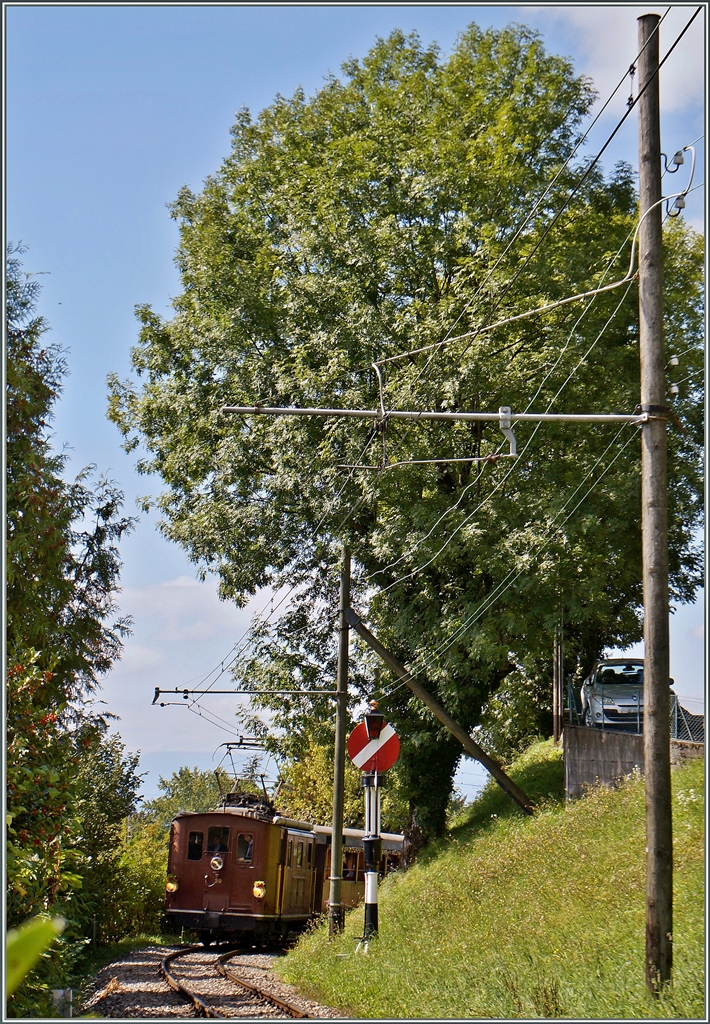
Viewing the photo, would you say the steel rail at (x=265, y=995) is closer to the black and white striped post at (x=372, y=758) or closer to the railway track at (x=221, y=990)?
the railway track at (x=221, y=990)

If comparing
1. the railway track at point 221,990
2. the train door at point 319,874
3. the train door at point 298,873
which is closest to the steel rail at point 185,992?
the railway track at point 221,990

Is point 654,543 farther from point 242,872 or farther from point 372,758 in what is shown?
point 242,872

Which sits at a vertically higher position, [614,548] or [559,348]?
[559,348]

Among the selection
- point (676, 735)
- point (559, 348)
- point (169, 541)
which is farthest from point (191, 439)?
point (676, 735)

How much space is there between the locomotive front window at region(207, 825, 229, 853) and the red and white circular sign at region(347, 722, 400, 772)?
1088cm

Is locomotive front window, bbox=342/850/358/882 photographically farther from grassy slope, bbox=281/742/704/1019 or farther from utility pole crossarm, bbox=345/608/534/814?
grassy slope, bbox=281/742/704/1019

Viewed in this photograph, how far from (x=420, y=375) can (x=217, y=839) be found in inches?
457

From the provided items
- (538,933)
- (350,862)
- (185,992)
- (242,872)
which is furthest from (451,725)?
(538,933)

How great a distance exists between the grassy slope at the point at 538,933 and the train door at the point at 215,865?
11.2 ft

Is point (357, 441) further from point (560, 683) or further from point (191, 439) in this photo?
point (560, 683)

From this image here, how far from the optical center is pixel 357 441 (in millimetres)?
20500

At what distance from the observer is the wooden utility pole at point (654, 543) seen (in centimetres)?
844

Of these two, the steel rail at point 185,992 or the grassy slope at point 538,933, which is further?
the steel rail at point 185,992

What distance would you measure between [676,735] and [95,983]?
472 inches
